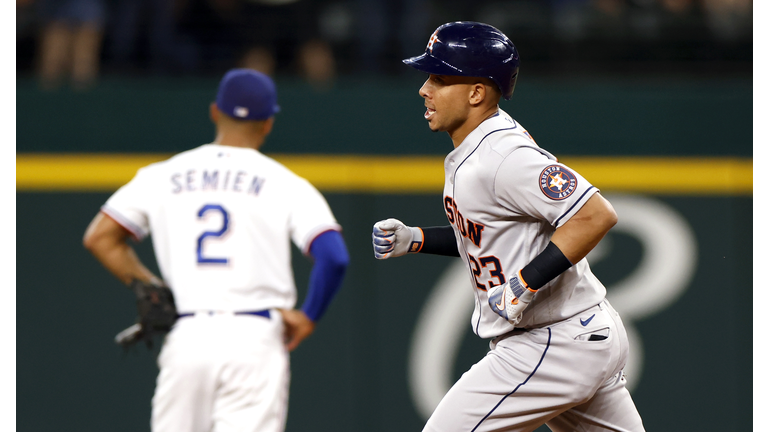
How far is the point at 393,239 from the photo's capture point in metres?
3.26

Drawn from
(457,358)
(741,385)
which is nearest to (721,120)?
(741,385)

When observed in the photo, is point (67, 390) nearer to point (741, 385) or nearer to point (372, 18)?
point (372, 18)

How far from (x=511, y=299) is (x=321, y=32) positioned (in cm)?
420

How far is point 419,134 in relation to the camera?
6.02 metres

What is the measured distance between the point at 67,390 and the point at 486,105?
13.6ft

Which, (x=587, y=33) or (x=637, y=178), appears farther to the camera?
(x=587, y=33)

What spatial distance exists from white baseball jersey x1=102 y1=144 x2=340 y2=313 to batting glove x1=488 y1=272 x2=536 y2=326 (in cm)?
122

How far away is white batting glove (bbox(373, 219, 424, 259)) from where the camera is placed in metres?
3.24

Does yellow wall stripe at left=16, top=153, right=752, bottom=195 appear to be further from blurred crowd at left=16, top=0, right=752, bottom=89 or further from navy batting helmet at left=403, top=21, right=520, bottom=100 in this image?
navy batting helmet at left=403, top=21, right=520, bottom=100

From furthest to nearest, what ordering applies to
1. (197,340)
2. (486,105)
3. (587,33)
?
(587,33) < (197,340) < (486,105)

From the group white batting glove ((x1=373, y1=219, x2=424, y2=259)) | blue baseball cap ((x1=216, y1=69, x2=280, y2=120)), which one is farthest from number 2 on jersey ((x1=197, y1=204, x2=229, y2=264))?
white batting glove ((x1=373, y1=219, x2=424, y2=259))

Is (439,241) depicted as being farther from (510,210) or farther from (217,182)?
(217,182)

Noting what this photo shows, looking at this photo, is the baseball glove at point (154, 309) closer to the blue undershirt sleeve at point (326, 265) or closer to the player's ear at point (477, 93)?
the blue undershirt sleeve at point (326, 265)

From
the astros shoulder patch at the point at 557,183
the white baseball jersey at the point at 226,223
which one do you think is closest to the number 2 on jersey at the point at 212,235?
the white baseball jersey at the point at 226,223
